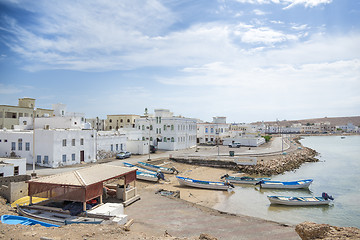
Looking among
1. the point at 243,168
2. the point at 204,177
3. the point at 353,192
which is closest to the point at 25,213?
the point at 204,177

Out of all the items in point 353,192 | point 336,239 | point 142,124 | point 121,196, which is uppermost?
point 142,124

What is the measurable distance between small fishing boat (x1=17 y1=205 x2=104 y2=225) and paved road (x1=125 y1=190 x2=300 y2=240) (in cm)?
265

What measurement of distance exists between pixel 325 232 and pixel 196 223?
761 cm

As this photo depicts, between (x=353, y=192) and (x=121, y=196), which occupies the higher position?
(x=121, y=196)

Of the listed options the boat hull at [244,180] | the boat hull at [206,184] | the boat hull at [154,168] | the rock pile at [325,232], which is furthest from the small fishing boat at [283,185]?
the rock pile at [325,232]

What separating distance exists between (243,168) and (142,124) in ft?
82.4

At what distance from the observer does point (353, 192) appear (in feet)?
93.8

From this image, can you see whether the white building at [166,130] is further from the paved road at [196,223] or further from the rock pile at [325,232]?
the rock pile at [325,232]

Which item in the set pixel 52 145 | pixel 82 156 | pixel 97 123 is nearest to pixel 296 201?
pixel 82 156

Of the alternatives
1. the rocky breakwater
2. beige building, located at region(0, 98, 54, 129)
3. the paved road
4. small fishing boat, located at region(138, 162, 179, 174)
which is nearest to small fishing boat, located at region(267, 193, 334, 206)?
the paved road

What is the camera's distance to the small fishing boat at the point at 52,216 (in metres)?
13.3

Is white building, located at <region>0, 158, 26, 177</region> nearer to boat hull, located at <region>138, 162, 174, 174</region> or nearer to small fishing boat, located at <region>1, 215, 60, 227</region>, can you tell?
small fishing boat, located at <region>1, 215, 60, 227</region>

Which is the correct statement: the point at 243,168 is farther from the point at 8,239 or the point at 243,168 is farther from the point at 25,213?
the point at 8,239

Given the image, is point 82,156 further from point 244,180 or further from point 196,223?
point 196,223
